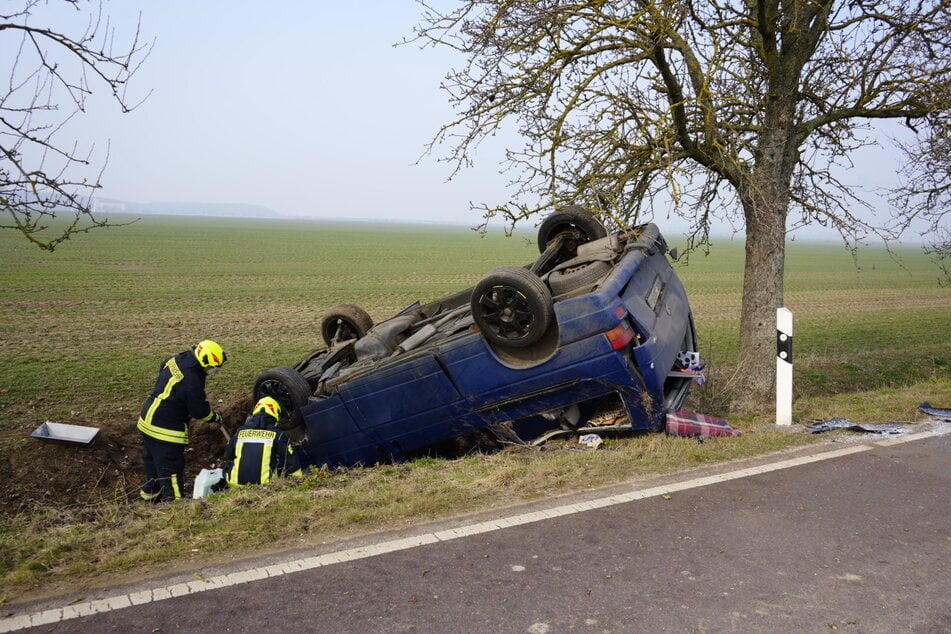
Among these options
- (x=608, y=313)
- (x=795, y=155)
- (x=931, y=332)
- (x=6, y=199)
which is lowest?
(x=931, y=332)

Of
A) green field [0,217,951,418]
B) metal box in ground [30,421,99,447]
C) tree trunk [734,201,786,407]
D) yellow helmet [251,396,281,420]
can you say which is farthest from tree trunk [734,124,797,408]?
metal box in ground [30,421,99,447]

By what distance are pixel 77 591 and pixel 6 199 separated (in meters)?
2.49

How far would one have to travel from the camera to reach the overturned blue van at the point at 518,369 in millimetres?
5648

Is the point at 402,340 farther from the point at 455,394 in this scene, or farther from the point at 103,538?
the point at 103,538

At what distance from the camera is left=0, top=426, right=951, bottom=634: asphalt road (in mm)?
3170

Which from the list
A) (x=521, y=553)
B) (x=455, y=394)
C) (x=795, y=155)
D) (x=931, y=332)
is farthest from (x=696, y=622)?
(x=931, y=332)

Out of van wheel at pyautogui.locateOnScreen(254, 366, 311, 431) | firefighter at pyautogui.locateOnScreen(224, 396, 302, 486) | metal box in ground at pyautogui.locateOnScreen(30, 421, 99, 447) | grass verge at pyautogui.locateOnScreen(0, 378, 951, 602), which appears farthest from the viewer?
metal box in ground at pyautogui.locateOnScreen(30, 421, 99, 447)

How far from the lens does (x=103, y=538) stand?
4047 mm

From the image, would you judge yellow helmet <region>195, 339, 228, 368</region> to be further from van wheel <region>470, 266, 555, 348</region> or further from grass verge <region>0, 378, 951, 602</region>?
van wheel <region>470, 266, 555, 348</region>

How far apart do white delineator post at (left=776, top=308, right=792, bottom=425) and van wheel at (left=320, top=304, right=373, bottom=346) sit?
4177 millimetres

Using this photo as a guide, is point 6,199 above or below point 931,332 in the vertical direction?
above

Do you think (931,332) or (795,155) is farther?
(931,332)

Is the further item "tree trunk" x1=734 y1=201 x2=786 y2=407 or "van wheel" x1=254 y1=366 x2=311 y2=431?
"tree trunk" x1=734 y1=201 x2=786 y2=407

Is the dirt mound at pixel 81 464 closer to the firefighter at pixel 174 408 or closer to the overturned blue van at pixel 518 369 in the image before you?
the firefighter at pixel 174 408
